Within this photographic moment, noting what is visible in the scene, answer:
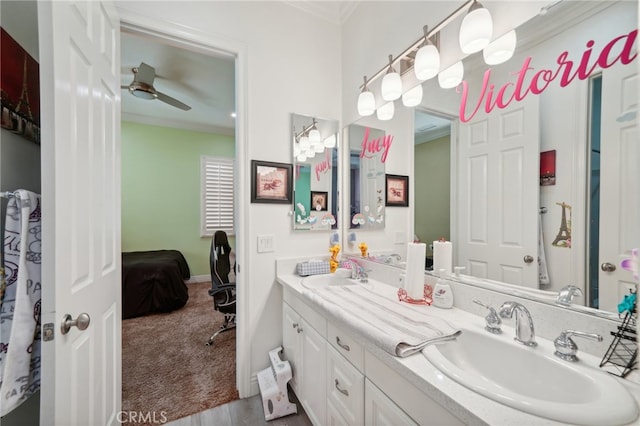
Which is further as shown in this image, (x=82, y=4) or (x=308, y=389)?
(x=308, y=389)

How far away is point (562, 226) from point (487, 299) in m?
0.40

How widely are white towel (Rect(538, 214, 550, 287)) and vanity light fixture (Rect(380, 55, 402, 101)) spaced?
1.05 metres

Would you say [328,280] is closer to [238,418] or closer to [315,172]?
[315,172]

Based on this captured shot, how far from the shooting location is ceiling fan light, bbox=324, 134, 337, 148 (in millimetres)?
2022

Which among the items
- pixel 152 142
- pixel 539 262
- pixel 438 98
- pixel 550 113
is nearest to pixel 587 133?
pixel 550 113

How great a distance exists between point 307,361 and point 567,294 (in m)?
1.24

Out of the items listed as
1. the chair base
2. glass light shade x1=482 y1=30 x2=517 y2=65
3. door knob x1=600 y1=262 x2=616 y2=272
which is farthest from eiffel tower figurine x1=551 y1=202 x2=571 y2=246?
the chair base

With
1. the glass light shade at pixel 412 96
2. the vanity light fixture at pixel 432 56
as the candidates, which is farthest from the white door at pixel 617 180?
the glass light shade at pixel 412 96

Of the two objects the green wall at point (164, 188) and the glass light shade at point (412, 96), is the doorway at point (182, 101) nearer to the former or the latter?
the green wall at point (164, 188)

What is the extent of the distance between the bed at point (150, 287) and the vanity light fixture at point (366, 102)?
307 cm

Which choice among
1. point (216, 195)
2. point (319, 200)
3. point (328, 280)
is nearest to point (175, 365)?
point (328, 280)

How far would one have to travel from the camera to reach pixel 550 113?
917 millimetres

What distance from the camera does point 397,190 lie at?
5.40 ft

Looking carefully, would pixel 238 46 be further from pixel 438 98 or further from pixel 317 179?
pixel 438 98
